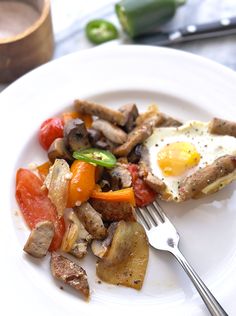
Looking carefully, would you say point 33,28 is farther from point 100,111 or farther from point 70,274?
point 70,274

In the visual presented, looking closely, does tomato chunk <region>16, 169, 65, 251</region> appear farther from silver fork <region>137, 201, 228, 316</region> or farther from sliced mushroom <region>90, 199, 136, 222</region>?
silver fork <region>137, 201, 228, 316</region>

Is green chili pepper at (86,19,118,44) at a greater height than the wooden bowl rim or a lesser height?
lesser

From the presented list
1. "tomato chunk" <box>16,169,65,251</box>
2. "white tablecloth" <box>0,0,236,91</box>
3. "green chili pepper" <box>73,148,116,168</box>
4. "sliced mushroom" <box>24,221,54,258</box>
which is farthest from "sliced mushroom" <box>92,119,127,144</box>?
"white tablecloth" <box>0,0,236,91</box>

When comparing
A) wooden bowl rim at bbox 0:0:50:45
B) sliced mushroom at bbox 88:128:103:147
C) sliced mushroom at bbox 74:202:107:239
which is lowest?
sliced mushroom at bbox 74:202:107:239

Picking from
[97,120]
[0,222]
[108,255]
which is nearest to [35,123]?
[97,120]

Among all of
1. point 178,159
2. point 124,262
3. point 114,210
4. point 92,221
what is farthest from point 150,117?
point 124,262

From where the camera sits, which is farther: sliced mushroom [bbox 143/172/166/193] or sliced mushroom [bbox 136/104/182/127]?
sliced mushroom [bbox 136/104/182/127]

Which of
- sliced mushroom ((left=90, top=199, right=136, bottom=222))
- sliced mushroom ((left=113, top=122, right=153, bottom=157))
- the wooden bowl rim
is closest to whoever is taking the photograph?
sliced mushroom ((left=90, top=199, right=136, bottom=222))
